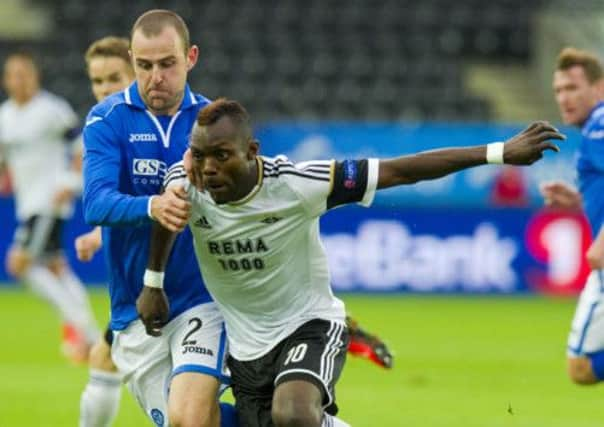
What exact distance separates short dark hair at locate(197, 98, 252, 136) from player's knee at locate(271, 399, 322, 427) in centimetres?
113

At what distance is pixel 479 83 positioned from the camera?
79.5 ft

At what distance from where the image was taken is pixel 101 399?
7652 millimetres

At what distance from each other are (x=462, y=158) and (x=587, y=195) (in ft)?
9.11

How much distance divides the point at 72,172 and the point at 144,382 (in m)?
7.30

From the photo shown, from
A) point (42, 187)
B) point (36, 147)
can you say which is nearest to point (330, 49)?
point (36, 147)

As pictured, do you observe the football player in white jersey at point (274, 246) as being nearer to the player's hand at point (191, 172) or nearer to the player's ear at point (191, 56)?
the player's hand at point (191, 172)

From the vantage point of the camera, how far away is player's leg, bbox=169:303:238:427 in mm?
6453

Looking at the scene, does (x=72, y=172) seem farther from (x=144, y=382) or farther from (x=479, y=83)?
(x=479, y=83)

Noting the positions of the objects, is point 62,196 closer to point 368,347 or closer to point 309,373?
point 368,347

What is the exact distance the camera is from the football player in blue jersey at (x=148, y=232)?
21.3 feet

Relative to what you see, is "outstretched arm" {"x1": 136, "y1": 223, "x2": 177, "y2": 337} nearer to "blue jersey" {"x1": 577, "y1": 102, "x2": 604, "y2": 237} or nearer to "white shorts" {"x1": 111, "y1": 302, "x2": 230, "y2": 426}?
"white shorts" {"x1": 111, "y1": 302, "x2": 230, "y2": 426}

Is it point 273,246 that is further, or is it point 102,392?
point 102,392

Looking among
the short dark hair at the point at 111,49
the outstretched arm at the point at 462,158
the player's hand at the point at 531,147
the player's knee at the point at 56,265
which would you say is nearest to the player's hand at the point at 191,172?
the outstretched arm at the point at 462,158

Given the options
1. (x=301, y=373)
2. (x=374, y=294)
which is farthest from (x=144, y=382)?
(x=374, y=294)
